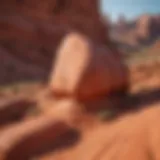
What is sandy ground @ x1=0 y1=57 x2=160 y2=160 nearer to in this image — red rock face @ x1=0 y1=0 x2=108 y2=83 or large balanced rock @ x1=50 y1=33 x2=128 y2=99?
large balanced rock @ x1=50 y1=33 x2=128 y2=99

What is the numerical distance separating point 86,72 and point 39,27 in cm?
A: 1197

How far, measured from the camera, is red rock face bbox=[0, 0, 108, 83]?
680 inches

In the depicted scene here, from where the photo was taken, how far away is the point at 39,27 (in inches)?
760

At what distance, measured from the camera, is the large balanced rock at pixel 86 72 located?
8055 millimetres

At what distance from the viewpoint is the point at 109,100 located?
8367mm

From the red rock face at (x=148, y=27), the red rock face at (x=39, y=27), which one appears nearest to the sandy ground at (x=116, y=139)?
the red rock face at (x=39, y=27)

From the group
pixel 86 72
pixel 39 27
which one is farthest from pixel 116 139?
pixel 39 27

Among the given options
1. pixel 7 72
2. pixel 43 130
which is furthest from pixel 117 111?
pixel 7 72

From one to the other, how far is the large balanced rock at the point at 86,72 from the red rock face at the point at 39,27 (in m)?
5.24

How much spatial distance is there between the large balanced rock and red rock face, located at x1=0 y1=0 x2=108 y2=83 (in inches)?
206

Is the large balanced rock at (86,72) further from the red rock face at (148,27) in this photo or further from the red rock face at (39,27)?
the red rock face at (148,27)

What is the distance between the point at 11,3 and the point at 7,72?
23.1 feet

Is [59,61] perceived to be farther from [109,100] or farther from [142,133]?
[142,133]

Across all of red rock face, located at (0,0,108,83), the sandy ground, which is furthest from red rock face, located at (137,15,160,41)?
the sandy ground
